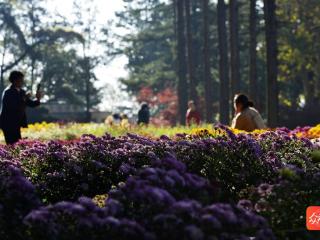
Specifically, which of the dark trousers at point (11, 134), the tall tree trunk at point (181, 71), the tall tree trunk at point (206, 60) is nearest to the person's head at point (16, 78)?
the dark trousers at point (11, 134)

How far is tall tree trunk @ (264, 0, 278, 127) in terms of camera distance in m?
23.9

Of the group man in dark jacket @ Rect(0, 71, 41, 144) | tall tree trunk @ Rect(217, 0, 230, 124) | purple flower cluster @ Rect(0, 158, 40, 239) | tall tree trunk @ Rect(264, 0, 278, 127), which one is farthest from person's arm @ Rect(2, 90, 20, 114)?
tall tree trunk @ Rect(217, 0, 230, 124)

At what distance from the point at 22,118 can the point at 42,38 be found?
156 ft

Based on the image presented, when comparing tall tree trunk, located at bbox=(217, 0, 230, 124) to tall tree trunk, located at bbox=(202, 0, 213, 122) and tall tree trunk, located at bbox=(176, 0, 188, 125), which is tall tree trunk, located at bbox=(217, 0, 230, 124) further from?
tall tree trunk, located at bbox=(176, 0, 188, 125)

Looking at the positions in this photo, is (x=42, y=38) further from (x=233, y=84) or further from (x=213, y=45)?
(x=233, y=84)

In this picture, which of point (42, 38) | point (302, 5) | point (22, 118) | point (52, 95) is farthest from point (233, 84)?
point (52, 95)

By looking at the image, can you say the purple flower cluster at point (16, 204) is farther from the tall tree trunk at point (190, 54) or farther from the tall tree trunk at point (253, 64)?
the tall tree trunk at point (190, 54)

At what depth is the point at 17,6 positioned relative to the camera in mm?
58312

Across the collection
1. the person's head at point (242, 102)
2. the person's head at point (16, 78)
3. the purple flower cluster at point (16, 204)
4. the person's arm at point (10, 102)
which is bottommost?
the purple flower cluster at point (16, 204)

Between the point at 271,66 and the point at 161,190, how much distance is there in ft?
66.2

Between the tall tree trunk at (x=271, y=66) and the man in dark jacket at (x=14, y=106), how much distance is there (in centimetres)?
1351

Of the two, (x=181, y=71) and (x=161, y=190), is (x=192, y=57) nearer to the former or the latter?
(x=181, y=71)

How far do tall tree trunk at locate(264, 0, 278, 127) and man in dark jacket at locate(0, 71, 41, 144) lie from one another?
1351 cm

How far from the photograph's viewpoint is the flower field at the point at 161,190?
4.21 metres
